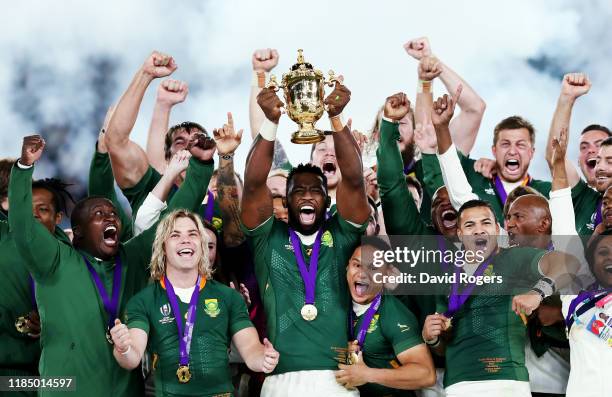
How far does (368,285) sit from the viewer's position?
5039 mm

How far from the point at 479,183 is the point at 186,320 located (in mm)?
2009

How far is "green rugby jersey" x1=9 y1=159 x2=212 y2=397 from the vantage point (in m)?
4.87

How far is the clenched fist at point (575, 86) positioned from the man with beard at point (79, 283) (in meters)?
2.69

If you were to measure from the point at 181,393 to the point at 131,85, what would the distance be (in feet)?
6.67

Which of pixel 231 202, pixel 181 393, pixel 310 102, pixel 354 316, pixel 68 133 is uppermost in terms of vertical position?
pixel 68 133

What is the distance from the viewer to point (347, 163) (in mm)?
4980

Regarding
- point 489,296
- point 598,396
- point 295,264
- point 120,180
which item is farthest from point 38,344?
point 598,396

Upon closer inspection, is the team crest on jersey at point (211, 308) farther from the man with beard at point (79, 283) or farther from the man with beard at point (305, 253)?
the man with beard at point (79, 283)

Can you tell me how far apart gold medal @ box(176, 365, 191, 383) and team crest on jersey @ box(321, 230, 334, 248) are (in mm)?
983

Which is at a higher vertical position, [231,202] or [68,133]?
[68,133]

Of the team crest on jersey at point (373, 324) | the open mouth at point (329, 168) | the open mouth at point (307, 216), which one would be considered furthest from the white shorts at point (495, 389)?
the open mouth at point (329, 168)

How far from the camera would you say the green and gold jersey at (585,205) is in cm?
559

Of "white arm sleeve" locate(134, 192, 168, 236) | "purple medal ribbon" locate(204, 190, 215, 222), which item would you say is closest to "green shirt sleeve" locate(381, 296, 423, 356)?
"purple medal ribbon" locate(204, 190, 215, 222)

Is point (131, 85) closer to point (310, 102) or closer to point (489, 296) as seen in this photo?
point (310, 102)
